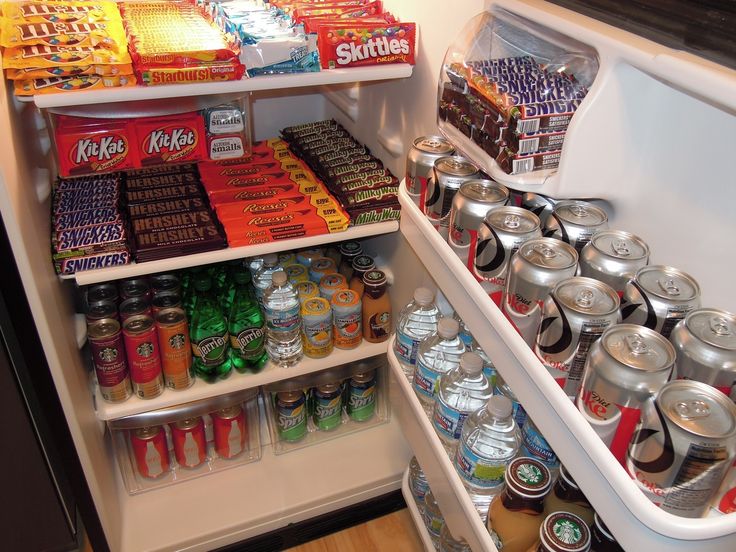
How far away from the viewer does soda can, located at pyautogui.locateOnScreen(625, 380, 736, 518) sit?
1.99ft

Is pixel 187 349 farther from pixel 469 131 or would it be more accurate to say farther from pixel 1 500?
pixel 469 131

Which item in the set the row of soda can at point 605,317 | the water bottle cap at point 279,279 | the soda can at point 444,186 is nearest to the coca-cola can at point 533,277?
the row of soda can at point 605,317

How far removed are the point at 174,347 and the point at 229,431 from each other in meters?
0.39

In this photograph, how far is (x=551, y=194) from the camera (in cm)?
95

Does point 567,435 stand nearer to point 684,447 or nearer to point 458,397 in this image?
point 684,447

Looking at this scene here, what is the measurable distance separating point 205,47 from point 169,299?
591 mm

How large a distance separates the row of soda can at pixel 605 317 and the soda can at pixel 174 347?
76 centimetres

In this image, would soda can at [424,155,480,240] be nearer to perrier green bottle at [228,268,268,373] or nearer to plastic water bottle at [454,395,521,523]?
plastic water bottle at [454,395,521,523]

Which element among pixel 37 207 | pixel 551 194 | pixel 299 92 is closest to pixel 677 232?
pixel 551 194

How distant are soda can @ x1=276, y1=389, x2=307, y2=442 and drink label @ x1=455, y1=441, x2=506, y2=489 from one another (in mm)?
836

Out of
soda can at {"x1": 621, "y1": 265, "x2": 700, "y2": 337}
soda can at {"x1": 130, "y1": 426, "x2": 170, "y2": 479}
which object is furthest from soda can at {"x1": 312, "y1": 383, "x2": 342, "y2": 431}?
soda can at {"x1": 621, "y1": 265, "x2": 700, "y2": 337}

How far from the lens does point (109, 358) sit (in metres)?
1.45

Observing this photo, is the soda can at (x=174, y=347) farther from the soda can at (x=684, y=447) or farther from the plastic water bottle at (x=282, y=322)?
the soda can at (x=684, y=447)

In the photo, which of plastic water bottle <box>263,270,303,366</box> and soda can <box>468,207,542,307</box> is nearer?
soda can <box>468,207,542,307</box>
